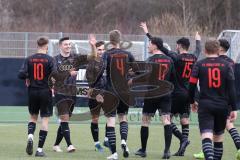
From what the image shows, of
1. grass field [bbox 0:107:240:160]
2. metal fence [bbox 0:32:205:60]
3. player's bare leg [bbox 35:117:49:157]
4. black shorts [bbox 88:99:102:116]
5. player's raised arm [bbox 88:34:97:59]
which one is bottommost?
grass field [bbox 0:107:240:160]

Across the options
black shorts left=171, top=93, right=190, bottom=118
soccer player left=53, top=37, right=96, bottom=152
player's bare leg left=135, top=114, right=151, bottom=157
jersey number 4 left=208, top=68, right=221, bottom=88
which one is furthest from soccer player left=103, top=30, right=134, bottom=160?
jersey number 4 left=208, top=68, right=221, bottom=88

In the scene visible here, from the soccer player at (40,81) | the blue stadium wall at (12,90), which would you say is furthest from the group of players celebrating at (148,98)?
the blue stadium wall at (12,90)

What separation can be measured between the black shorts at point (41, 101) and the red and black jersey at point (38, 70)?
0.11 metres

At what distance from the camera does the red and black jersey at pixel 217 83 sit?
437 inches

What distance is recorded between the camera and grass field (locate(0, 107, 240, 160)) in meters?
13.6

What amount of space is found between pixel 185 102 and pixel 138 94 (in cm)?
739

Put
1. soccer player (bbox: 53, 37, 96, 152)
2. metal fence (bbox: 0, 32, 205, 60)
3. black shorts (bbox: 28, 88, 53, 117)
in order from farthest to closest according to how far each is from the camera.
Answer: metal fence (bbox: 0, 32, 205, 60) → soccer player (bbox: 53, 37, 96, 152) → black shorts (bbox: 28, 88, 53, 117)

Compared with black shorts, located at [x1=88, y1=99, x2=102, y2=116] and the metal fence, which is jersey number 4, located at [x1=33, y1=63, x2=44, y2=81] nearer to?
black shorts, located at [x1=88, y1=99, x2=102, y2=116]

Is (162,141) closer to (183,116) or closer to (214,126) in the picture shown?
(183,116)

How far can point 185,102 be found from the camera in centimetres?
1434

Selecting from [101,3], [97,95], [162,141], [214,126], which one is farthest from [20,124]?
[101,3]

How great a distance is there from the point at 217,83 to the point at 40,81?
362cm

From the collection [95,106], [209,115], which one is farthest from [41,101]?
[209,115]

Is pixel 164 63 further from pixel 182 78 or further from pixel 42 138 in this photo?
pixel 42 138
